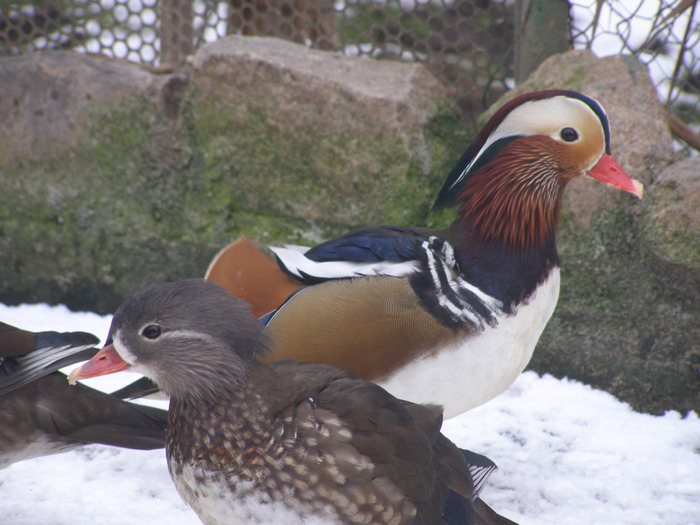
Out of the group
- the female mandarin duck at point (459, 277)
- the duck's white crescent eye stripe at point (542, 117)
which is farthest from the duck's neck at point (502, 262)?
the duck's white crescent eye stripe at point (542, 117)

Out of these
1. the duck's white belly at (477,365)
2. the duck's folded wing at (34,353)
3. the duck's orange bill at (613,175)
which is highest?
the duck's orange bill at (613,175)

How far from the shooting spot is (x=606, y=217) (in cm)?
277

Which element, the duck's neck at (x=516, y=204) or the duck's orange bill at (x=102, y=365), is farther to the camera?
the duck's neck at (x=516, y=204)

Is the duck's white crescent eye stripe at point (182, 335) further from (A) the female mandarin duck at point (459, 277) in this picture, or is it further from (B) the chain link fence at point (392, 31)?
(B) the chain link fence at point (392, 31)

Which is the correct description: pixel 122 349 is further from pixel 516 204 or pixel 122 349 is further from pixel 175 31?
pixel 175 31

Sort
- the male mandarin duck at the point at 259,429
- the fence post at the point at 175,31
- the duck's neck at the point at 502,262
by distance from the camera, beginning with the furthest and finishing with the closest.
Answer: the fence post at the point at 175,31 < the duck's neck at the point at 502,262 < the male mandarin duck at the point at 259,429

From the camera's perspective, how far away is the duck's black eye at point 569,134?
83.7 inches

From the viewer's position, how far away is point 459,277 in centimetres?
208

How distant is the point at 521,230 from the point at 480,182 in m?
0.19

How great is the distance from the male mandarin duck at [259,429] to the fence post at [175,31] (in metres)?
2.19

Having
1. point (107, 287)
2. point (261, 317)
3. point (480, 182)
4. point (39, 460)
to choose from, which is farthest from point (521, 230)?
point (107, 287)

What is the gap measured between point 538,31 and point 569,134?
45.3 inches

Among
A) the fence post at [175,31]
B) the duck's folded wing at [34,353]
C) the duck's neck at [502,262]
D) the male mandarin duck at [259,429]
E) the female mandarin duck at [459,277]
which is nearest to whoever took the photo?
the male mandarin duck at [259,429]

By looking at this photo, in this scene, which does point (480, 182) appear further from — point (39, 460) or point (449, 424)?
point (39, 460)
